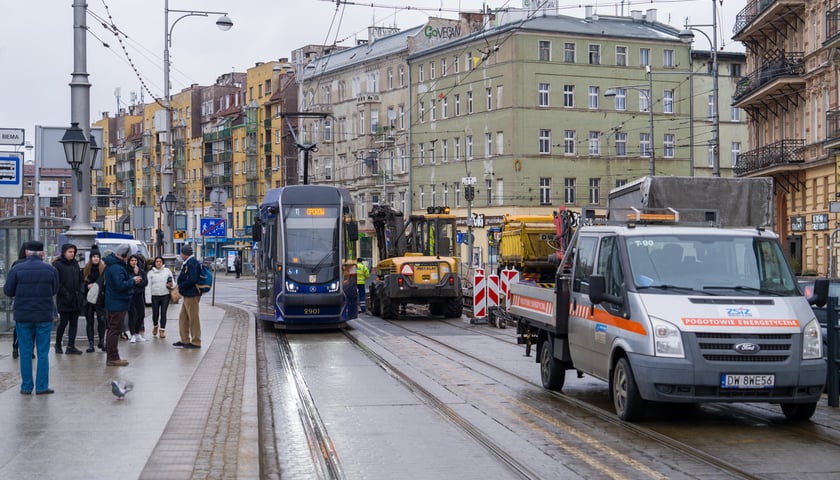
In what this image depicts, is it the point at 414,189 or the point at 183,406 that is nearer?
the point at 183,406

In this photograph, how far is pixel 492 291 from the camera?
29.6 m

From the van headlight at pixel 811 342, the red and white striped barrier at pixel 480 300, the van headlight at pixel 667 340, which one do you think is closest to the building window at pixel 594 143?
the red and white striped barrier at pixel 480 300

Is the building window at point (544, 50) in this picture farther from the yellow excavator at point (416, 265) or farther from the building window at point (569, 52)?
the yellow excavator at point (416, 265)

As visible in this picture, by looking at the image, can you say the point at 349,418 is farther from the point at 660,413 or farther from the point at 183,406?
the point at 660,413

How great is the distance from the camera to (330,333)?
26.7 metres

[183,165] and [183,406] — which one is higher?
[183,165]

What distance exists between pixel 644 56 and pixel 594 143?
21.3ft

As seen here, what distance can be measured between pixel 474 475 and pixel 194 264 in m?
12.0

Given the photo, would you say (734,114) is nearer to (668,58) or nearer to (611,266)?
(668,58)

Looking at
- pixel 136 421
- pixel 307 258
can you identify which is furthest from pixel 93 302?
pixel 136 421

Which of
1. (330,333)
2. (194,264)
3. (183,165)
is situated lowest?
(330,333)

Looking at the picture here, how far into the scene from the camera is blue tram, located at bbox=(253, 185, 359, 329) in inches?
1016

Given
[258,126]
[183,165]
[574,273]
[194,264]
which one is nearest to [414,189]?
[258,126]

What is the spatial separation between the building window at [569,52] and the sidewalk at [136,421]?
5592 cm
